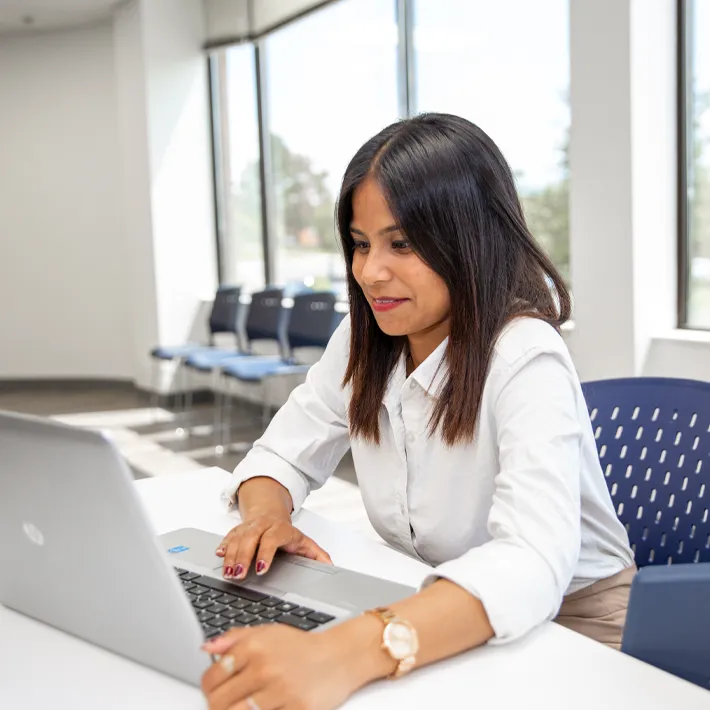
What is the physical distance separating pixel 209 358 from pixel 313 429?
14.1ft

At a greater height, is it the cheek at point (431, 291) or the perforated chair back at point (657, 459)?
the cheek at point (431, 291)

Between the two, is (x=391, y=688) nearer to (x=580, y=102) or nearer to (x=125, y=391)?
(x=580, y=102)

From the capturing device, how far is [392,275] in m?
1.16

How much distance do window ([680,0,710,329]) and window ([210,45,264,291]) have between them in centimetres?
387

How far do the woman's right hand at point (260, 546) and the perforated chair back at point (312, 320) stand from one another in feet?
12.4

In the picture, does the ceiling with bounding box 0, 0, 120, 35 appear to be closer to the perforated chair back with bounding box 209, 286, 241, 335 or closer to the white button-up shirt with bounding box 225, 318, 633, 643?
the perforated chair back with bounding box 209, 286, 241, 335

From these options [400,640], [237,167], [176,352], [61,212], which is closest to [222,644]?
[400,640]

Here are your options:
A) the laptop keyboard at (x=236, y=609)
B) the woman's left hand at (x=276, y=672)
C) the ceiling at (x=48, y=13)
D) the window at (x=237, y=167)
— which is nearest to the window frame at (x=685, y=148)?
the laptop keyboard at (x=236, y=609)

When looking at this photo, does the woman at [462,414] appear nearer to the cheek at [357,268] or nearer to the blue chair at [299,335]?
the cheek at [357,268]

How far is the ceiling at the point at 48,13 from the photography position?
22.5 feet

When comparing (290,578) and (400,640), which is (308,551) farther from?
(400,640)

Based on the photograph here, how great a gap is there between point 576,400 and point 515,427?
0.39 feet

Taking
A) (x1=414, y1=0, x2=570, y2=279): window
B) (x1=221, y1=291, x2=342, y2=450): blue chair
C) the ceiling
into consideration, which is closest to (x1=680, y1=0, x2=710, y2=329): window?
(x1=414, y1=0, x2=570, y2=279): window

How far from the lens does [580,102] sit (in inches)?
138
